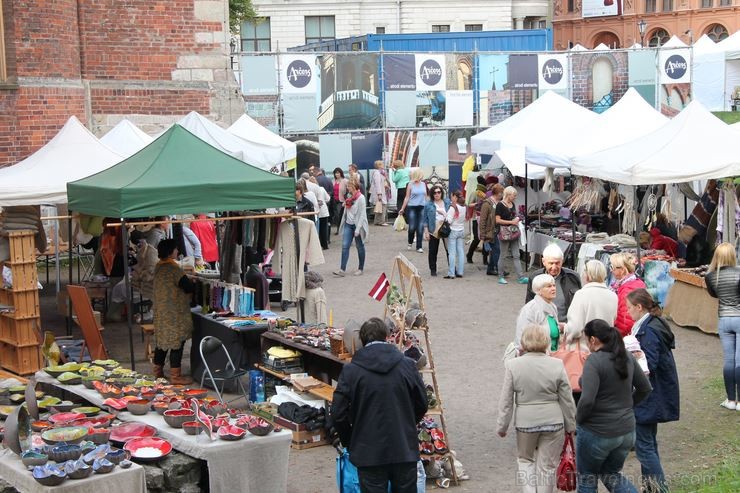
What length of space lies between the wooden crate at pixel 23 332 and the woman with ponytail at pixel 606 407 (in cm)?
709

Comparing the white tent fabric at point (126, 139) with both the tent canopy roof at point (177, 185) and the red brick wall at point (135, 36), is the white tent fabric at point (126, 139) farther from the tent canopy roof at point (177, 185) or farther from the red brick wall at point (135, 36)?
the tent canopy roof at point (177, 185)

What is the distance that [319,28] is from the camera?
2079 inches

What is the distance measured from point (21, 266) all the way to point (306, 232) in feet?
10.7

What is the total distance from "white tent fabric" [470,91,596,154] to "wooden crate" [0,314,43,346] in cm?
922

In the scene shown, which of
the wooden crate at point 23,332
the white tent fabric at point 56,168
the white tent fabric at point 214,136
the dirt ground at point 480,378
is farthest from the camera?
the white tent fabric at point 214,136

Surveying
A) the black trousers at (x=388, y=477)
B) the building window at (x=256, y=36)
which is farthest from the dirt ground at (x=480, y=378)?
the building window at (x=256, y=36)

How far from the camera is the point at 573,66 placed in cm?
2773

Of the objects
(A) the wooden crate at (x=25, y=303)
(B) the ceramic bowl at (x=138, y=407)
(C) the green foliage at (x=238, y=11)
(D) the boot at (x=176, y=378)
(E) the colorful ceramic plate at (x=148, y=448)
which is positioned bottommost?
(D) the boot at (x=176, y=378)

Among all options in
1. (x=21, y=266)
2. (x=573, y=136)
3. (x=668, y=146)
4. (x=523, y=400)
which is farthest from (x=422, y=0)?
(x=523, y=400)

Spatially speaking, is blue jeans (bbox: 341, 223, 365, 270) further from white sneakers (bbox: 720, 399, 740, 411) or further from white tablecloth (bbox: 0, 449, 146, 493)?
white tablecloth (bbox: 0, 449, 146, 493)

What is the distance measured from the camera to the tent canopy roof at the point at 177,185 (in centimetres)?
1007

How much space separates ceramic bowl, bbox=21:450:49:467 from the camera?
639 cm

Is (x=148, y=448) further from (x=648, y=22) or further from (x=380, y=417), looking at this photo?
(x=648, y=22)

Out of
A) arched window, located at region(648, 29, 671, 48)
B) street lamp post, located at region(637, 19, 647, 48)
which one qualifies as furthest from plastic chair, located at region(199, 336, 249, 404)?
arched window, located at region(648, 29, 671, 48)
